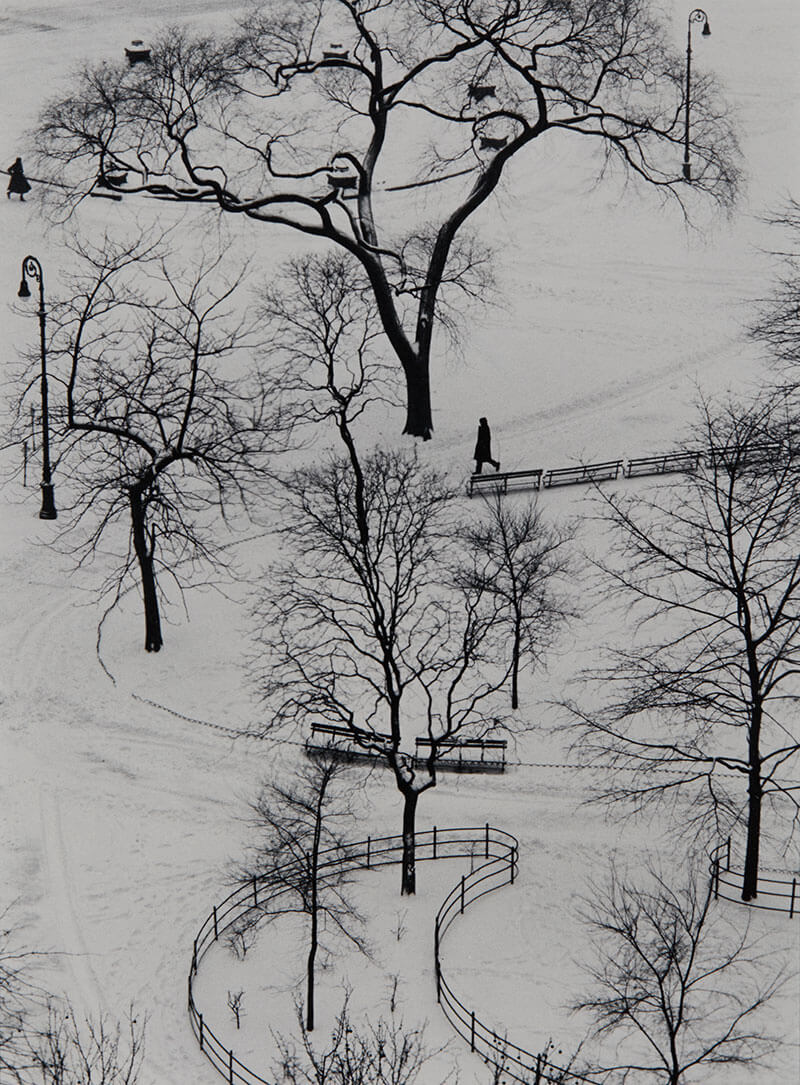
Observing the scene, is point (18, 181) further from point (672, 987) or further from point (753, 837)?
point (672, 987)

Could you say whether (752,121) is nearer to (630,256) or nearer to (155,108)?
(630,256)

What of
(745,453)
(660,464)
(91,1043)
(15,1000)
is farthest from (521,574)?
(15,1000)

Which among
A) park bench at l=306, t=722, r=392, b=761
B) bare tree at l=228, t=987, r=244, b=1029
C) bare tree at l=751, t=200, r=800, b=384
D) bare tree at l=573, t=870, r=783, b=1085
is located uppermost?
bare tree at l=751, t=200, r=800, b=384

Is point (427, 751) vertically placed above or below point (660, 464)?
below

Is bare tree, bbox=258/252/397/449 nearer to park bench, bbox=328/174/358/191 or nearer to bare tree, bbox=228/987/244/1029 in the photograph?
park bench, bbox=328/174/358/191

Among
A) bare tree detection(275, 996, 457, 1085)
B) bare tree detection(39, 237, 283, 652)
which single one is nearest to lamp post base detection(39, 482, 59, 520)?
bare tree detection(39, 237, 283, 652)
